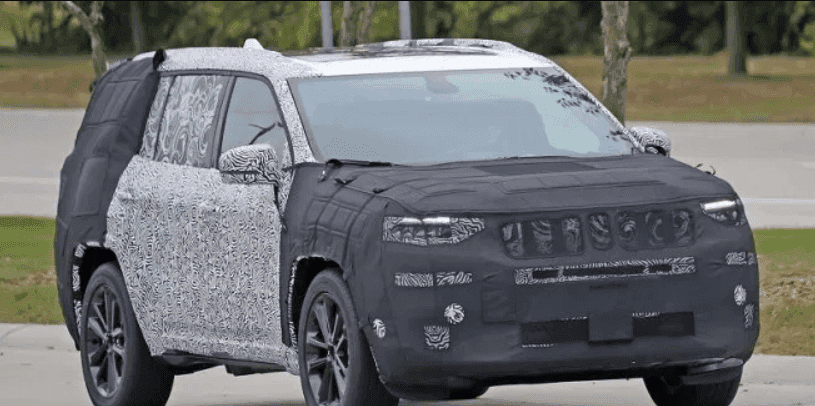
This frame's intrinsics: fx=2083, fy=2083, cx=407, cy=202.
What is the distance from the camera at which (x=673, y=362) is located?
8.09 m

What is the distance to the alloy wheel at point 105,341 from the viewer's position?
10289mm

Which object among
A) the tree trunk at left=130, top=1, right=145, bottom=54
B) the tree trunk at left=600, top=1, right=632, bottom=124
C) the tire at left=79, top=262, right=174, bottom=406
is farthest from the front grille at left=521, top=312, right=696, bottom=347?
the tree trunk at left=130, top=1, right=145, bottom=54

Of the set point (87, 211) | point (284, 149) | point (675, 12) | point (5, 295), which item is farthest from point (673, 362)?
point (675, 12)

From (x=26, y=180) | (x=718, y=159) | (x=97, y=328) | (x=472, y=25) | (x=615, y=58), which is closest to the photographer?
(x=97, y=328)

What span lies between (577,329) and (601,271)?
0.79ft

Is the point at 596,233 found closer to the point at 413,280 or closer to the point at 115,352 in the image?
the point at 413,280

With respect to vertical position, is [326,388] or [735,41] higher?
[326,388]

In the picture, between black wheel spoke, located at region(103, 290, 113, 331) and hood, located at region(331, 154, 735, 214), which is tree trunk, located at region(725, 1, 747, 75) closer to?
black wheel spoke, located at region(103, 290, 113, 331)

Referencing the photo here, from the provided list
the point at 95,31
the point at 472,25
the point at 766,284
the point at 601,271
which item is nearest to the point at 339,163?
the point at 601,271

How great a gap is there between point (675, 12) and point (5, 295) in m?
53.6

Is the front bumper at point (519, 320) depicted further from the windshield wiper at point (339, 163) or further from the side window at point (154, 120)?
the side window at point (154, 120)

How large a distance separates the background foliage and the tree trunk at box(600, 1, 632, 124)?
127 ft

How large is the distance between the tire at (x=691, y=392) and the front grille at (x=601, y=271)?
0.70 meters

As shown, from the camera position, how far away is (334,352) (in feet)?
27.4
